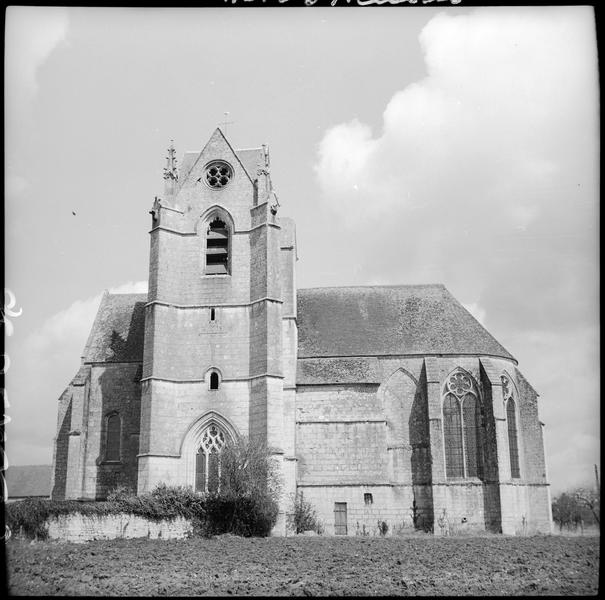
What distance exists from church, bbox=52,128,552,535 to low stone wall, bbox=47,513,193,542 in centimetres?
277

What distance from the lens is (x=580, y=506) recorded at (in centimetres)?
5384

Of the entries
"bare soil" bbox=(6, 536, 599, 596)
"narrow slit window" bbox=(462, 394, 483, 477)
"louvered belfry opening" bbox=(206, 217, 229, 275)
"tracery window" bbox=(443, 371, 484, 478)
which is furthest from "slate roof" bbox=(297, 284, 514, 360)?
"bare soil" bbox=(6, 536, 599, 596)

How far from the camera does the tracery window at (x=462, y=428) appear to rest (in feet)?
Answer: 113

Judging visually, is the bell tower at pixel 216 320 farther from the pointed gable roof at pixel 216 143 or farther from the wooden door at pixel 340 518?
the wooden door at pixel 340 518

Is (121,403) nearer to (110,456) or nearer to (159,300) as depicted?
(110,456)

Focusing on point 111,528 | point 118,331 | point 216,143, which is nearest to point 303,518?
point 111,528

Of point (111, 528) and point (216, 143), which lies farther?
point (216, 143)

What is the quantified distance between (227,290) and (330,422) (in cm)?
774

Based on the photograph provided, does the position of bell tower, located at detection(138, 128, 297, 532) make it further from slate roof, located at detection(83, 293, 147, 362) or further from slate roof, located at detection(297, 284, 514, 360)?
slate roof, located at detection(83, 293, 147, 362)

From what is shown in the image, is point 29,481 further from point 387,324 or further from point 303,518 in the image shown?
point 387,324

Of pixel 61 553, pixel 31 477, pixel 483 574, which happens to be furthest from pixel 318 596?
pixel 31 477

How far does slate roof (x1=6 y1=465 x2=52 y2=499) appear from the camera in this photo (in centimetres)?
6444

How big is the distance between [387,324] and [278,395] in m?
8.98

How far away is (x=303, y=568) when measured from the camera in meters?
19.2
